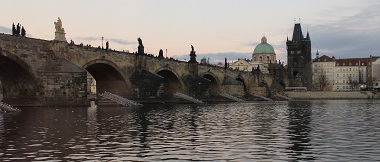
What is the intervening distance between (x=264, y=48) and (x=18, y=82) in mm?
142358

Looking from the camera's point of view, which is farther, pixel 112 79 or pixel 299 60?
pixel 299 60

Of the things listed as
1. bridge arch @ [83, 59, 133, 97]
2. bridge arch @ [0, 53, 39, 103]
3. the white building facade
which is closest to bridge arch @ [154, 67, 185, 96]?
bridge arch @ [83, 59, 133, 97]

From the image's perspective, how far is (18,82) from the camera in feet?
132

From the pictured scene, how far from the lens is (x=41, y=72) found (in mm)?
39531

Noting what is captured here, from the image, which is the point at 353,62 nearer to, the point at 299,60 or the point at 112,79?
the point at 299,60

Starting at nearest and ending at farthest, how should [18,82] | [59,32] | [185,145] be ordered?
[185,145] → [18,82] → [59,32]

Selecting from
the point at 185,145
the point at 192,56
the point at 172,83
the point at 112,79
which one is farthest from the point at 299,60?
the point at 185,145

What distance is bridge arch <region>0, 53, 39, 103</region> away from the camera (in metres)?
38.7

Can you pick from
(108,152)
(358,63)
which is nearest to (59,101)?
(108,152)

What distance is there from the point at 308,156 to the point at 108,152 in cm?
489

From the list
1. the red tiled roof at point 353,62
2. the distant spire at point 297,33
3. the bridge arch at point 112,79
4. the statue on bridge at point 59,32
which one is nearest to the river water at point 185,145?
the statue on bridge at point 59,32

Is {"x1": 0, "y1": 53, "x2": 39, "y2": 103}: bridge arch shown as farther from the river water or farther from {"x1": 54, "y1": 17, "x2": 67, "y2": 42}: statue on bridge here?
the river water

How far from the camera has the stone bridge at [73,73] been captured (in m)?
38.8

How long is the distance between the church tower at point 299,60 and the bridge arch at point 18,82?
115m
